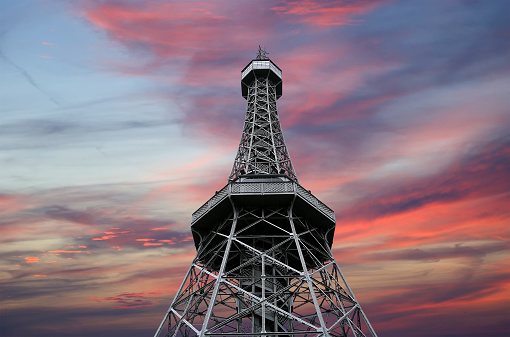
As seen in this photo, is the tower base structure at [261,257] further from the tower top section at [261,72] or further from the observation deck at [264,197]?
the tower top section at [261,72]

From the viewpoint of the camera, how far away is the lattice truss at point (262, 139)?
43469mm

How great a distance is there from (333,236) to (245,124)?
687 inches

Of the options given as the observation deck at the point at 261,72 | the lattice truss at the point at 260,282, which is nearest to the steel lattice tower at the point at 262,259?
the lattice truss at the point at 260,282

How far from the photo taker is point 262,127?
48.0m

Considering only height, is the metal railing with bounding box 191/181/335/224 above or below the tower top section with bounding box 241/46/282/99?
below

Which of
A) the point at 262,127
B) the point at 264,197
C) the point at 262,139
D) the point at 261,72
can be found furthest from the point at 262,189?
the point at 261,72

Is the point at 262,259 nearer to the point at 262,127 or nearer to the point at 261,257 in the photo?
the point at 261,257

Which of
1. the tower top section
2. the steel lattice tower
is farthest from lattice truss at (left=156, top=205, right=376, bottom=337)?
the tower top section

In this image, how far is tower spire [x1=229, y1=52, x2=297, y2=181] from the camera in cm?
4353

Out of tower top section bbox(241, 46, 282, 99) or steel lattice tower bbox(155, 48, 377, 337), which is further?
tower top section bbox(241, 46, 282, 99)

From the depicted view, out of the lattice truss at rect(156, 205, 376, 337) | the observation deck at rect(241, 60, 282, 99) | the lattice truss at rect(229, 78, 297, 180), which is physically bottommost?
the lattice truss at rect(156, 205, 376, 337)

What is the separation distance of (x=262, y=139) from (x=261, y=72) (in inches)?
402

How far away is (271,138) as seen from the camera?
4597 centimetres

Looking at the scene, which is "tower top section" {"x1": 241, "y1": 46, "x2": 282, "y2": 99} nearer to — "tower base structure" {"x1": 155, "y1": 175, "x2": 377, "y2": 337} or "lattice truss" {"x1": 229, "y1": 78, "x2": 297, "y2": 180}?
"lattice truss" {"x1": 229, "y1": 78, "x2": 297, "y2": 180}
